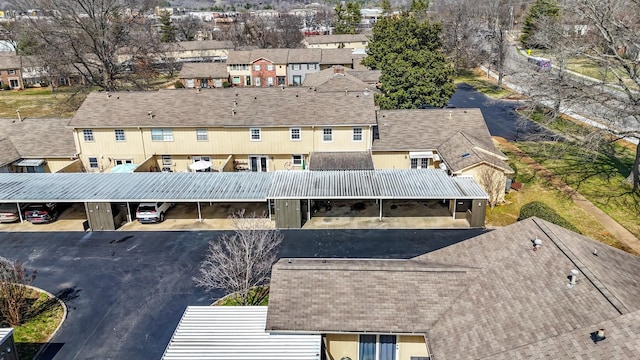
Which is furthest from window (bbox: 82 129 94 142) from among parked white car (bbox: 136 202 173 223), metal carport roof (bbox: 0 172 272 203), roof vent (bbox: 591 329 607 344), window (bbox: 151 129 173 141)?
roof vent (bbox: 591 329 607 344)

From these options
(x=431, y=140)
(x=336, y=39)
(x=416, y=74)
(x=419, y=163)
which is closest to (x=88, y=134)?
(x=419, y=163)

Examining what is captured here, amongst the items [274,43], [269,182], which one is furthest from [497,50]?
[269,182]

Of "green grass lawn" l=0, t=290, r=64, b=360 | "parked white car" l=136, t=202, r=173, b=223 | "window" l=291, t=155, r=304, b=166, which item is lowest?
"green grass lawn" l=0, t=290, r=64, b=360

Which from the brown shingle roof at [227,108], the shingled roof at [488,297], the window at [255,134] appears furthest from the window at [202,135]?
the shingled roof at [488,297]

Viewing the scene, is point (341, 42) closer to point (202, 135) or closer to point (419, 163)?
point (419, 163)

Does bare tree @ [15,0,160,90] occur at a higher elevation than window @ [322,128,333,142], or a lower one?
higher

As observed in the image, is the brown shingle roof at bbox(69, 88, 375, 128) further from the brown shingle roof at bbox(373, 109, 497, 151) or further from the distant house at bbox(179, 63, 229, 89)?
the distant house at bbox(179, 63, 229, 89)
